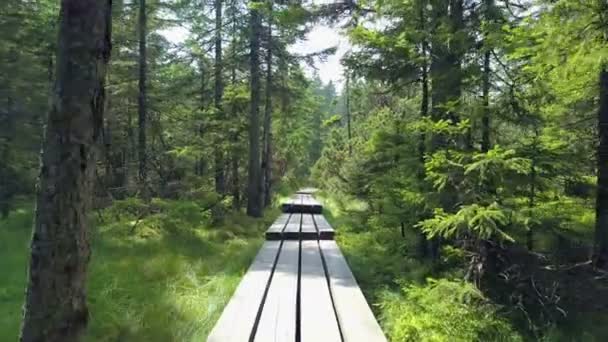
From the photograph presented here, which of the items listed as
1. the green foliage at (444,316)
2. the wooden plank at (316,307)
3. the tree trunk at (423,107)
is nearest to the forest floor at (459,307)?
the green foliage at (444,316)

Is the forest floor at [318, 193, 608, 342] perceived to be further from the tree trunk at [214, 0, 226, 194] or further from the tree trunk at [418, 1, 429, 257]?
the tree trunk at [214, 0, 226, 194]

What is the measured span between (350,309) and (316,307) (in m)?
0.32

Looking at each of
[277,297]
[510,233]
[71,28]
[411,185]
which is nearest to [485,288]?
[510,233]

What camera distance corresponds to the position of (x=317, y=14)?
923 cm

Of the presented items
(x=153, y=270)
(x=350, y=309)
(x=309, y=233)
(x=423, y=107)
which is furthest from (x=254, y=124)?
(x=350, y=309)

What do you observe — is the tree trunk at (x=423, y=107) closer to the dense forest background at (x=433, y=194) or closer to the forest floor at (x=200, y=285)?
the dense forest background at (x=433, y=194)

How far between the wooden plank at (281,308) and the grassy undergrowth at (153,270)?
2.53 ft

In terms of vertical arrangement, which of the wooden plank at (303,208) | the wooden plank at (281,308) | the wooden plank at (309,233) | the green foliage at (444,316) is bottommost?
the green foliage at (444,316)

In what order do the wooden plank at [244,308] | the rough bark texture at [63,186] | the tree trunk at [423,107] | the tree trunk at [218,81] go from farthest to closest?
the tree trunk at [218,81], the tree trunk at [423,107], the wooden plank at [244,308], the rough bark texture at [63,186]

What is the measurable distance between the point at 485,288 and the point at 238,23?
38.9ft

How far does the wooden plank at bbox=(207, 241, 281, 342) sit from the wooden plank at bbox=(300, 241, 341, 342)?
0.43 m

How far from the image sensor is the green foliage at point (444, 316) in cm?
485

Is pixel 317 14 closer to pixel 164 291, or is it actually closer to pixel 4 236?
pixel 164 291

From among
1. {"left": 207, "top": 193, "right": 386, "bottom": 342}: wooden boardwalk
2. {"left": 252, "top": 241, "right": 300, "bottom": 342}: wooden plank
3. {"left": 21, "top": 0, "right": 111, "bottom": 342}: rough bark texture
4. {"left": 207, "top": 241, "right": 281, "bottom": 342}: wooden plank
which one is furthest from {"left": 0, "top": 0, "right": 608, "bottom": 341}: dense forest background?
{"left": 252, "top": 241, "right": 300, "bottom": 342}: wooden plank
